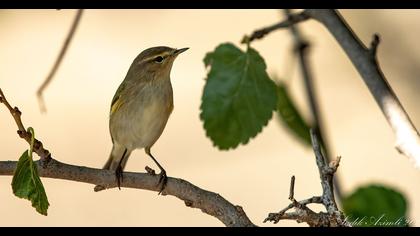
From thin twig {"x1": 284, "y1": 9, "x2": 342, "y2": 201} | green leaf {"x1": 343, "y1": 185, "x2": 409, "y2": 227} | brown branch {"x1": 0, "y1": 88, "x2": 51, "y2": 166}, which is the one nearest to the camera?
brown branch {"x1": 0, "y1": 88, "x2": 51, "y2": 166}

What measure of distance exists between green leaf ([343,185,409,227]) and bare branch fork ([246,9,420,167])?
0.58 feet

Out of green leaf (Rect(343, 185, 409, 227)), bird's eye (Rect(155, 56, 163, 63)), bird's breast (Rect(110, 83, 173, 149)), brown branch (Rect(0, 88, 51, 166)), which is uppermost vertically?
bird's eye (Rect(155, 56, 163, 63))

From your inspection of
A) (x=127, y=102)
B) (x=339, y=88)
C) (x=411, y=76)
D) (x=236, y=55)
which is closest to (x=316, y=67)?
(x=339, y=88)

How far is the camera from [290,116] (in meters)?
2.14

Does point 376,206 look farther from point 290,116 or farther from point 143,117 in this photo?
point 143,117

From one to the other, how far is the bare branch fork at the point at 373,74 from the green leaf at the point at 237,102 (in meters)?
0.12

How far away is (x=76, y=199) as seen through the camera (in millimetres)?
4223

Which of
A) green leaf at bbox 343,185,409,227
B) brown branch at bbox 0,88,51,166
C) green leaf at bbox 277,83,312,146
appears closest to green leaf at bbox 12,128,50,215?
brown branch at bbox 0,88,51,166

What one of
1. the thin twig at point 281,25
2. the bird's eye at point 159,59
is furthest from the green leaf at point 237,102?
the bird's eye at point 159,59

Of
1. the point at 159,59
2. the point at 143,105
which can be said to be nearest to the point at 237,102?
the point at 143,105

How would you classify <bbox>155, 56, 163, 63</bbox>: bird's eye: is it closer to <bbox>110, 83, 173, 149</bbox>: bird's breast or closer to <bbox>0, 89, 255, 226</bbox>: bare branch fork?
<bbox>110, 83, 173, 149</bbox>: bird's breast

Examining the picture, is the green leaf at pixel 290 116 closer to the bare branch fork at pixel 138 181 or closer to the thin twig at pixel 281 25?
the thin twig at pixel 281 25

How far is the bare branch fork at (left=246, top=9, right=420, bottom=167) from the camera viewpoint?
1.60 meters

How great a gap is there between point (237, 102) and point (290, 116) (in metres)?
0.32
